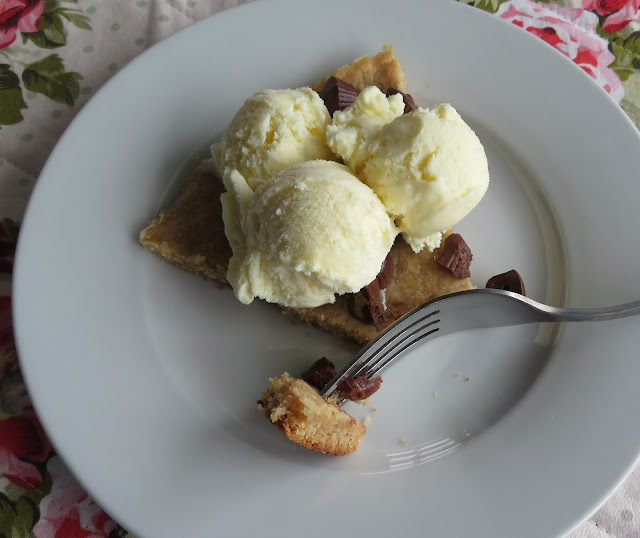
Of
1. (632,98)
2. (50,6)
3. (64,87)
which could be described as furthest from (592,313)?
(50,6)

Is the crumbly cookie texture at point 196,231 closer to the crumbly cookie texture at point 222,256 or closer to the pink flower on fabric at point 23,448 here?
the crumbly cookie texture at point 222,256

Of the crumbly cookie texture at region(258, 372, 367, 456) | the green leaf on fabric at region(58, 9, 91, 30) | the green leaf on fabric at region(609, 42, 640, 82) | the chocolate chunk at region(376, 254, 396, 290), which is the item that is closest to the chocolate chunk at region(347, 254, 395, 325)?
the chocolate chunk at region(376, 254, 396, 290)

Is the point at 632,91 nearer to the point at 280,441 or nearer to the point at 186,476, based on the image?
the point at 280,441

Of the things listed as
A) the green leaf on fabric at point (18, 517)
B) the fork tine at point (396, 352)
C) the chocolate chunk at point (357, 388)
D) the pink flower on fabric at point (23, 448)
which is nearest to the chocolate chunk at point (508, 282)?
the fork tine at point (396, 352)

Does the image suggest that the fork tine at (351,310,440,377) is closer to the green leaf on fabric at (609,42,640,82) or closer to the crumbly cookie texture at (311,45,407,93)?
the crumbly cookie texture at (311,45,407,93)

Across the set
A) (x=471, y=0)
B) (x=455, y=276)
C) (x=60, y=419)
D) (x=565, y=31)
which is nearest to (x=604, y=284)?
A: (x=455, y=276)

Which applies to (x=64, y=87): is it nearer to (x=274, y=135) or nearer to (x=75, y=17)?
(x=75, y=17)
